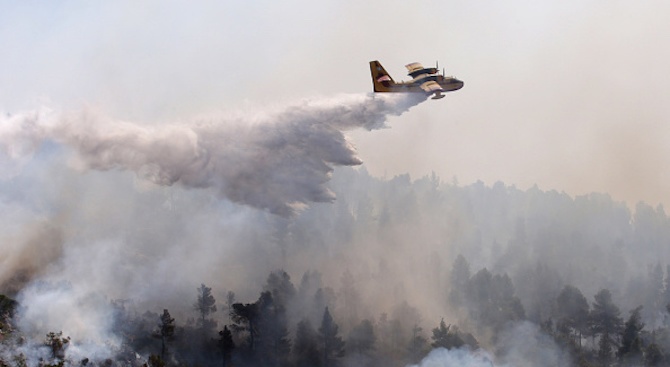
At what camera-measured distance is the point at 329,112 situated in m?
73.5

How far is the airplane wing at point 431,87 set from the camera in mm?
71875

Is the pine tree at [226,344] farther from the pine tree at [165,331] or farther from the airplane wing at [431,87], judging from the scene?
the airplane wing at [431,87]

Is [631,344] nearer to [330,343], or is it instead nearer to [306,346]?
[330,343]

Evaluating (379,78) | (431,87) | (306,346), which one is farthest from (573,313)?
(379,78)

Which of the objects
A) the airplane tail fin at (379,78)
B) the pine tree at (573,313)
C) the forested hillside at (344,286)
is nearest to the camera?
the airplane tail fin at (379,78)

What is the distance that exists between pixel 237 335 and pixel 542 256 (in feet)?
214

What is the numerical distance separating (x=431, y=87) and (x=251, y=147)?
17.0 m

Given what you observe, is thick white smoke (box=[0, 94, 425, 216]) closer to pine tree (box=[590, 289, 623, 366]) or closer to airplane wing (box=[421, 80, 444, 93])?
airplane wing (box=[421, 80, 444, 93])

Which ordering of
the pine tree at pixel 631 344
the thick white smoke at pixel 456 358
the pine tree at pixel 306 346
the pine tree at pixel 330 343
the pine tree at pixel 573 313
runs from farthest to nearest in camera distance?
the pine tree at pixel 573 313
the pine tree at pixel 330 343
the pine tree at pixel 306 346
the pine tree at pixel 631 344
the thick white smoke at pixel 456 358

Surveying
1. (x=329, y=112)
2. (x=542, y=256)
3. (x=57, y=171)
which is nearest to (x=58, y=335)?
(x=329, y=112)

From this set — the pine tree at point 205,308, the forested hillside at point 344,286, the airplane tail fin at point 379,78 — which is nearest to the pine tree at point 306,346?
the forested hillside at point 344,286

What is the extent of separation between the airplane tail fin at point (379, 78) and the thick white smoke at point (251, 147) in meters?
0.88

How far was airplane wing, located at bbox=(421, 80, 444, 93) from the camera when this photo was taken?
71.9 metres

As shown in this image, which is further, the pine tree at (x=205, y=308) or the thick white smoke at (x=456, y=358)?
the pine tree at (x=205, y=308)
